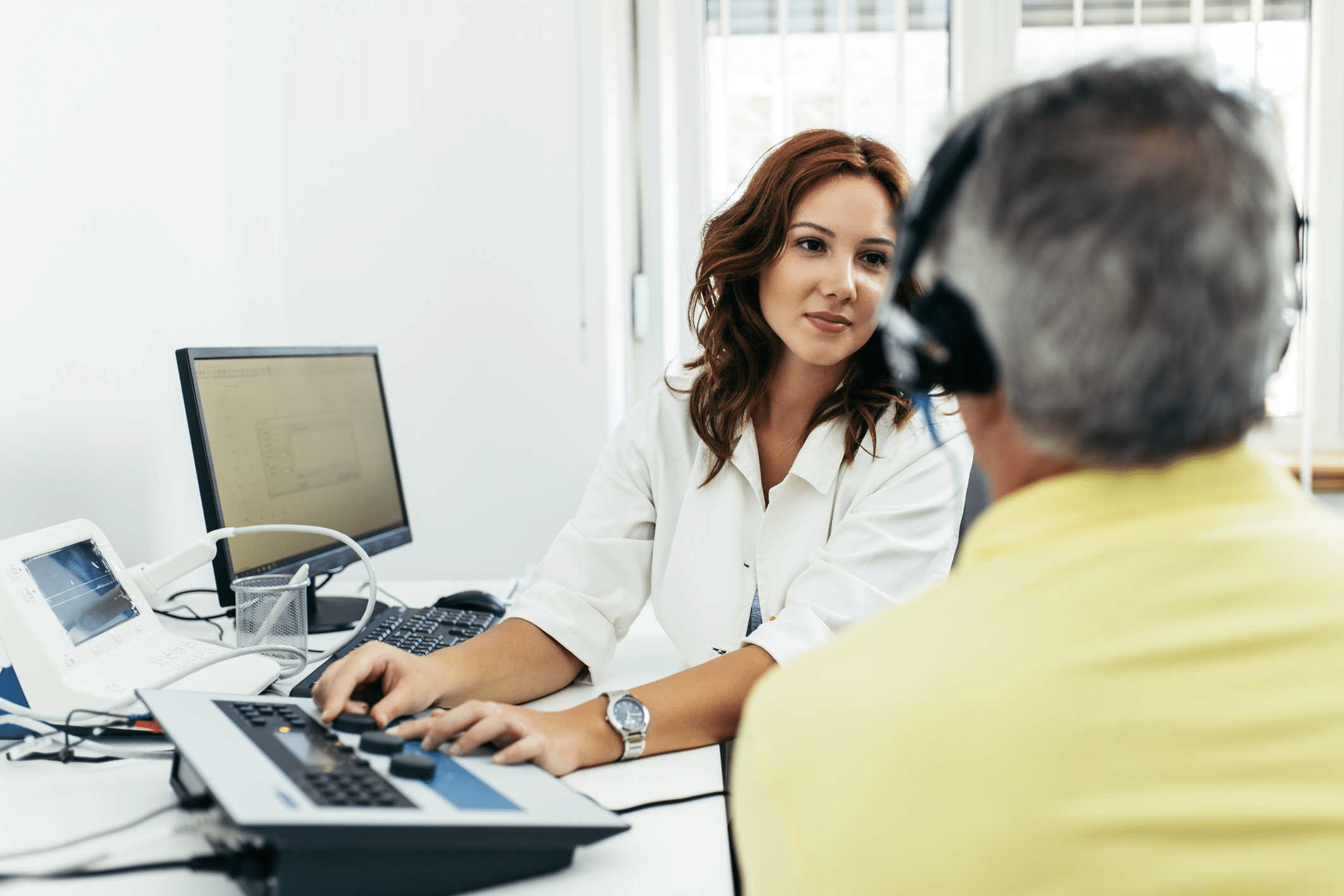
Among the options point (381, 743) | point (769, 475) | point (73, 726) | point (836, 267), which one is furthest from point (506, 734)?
point (836, 267)

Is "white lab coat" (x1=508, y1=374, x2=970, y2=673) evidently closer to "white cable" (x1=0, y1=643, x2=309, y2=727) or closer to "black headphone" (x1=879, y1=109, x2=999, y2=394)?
"white cable" (x1=0, y1=643, x2=309, y2=727)

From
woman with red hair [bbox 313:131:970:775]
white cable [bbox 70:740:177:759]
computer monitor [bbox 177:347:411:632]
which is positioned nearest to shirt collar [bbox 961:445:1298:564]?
woman with red hair [bbox 313:131:970:775]

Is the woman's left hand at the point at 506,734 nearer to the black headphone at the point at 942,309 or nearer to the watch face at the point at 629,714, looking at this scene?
the watch face at the point at 629,714

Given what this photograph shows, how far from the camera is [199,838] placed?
2.50 ft

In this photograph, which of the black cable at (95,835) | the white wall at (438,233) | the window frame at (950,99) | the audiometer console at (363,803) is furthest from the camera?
the window frame at (950,99)

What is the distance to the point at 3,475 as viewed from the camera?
1.27 metres

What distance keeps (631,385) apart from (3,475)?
56.0 inches

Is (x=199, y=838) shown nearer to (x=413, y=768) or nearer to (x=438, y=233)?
(x=413, y=768)

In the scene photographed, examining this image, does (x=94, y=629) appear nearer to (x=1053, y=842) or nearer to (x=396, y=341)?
(x=1053, y=842)

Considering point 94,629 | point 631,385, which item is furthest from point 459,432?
point 94,629

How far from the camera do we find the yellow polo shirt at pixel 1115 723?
15.8 inches

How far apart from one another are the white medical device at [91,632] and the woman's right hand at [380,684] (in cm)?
16

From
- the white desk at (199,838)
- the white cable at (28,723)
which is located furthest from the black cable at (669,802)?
the white cable at (28,723)

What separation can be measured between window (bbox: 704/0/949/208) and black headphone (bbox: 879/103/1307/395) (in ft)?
6.50
